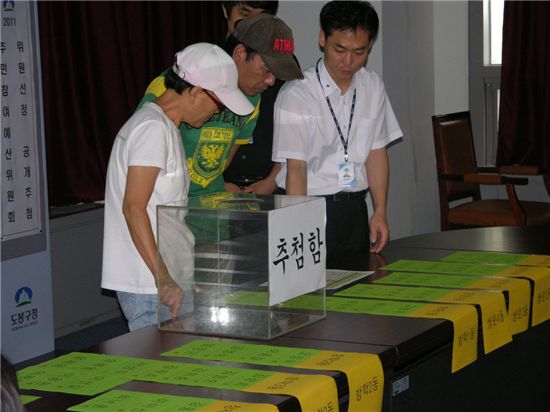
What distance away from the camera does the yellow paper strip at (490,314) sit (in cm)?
236

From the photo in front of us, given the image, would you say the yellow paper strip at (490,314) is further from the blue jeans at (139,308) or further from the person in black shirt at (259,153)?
the person in black shirt at (259,153)

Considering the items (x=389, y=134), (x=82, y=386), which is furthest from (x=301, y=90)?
(x=82, y=386)

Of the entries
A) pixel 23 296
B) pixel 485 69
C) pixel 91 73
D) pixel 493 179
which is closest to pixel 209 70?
pixel 23 296

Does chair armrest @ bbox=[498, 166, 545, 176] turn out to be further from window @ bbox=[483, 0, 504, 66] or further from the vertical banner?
the vertical banner

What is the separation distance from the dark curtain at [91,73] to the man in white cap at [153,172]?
2.13 meters

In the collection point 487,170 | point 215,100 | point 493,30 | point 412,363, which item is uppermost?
point 493,30

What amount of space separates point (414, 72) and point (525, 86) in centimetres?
82

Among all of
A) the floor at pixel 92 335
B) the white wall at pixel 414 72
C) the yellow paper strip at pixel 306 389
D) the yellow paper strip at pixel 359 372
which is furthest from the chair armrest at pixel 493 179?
the yellow paper strip at pixel 306 389

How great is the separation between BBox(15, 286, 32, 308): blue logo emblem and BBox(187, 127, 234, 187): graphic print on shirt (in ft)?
1.77

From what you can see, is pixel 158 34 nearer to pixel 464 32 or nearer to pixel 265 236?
pixel 464 32

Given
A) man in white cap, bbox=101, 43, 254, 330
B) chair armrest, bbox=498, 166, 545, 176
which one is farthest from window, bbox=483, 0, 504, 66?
man in white cap, bbox=101, 43, 254, 330

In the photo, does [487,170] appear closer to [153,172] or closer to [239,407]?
[153,172]

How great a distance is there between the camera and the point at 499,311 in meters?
2.41

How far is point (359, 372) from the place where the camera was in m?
1.93
